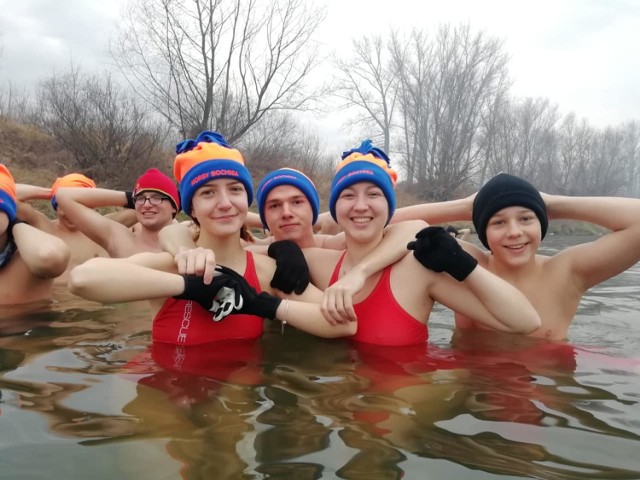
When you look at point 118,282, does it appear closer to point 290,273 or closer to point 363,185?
point 290,273

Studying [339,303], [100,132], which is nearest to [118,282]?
[339,303]

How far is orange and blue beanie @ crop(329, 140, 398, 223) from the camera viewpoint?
307 cm

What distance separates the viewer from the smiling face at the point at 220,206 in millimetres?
2941

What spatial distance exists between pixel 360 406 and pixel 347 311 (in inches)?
23.8

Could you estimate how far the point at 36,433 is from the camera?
1.83 metres

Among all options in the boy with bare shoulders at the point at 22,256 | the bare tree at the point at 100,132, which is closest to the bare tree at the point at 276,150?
the bare tree at the point at 100,132

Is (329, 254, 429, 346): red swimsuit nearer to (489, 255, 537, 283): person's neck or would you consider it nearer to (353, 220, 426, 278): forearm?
(353, 220, 426, 278): forearm

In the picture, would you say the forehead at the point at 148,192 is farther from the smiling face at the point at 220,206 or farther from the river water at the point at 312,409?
the smiling face at the point at 220,206

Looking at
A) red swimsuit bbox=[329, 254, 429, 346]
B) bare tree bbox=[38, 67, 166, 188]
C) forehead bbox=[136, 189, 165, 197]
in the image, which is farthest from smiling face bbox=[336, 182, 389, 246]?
bare tree bbox=[38, 67, 166, 188]

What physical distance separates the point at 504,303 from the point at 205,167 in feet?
6.19

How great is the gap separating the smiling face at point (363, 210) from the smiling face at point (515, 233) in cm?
74

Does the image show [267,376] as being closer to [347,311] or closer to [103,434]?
[347,311]

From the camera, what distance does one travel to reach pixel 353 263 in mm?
3236

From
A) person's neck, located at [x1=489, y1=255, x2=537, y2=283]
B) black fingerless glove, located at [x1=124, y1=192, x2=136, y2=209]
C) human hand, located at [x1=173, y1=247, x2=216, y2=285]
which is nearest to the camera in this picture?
human hand, located at [x1=173, y1=247, x2=216, y2=285]
